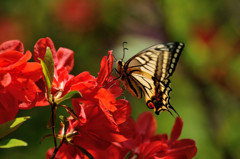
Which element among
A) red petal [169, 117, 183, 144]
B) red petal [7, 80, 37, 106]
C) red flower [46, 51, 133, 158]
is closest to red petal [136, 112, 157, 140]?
red petal [169, 117, 183, 144]

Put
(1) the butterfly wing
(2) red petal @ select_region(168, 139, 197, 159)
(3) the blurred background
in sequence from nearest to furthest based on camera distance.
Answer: (2) red petal @ select_region(168, 139, 197, 159) → (1) the butterfly wing → (3) the blurred background

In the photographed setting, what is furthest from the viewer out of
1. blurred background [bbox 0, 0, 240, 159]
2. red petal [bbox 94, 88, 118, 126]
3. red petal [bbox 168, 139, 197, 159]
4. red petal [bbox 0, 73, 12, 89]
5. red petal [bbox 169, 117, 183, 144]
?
blurred background [bbox 0, 0, 240, 159]

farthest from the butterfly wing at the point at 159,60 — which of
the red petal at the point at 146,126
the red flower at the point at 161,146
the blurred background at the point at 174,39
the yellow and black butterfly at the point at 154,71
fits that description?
the blurred background at the point at 174,39

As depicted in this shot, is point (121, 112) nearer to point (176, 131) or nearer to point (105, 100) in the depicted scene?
point (105, 100)

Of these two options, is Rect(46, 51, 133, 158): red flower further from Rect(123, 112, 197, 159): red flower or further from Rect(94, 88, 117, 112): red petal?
Rect(123, 112, 197, 159): red flower

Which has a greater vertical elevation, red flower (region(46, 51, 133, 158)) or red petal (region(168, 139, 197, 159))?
red flower (region(46, 51, 133, 158))

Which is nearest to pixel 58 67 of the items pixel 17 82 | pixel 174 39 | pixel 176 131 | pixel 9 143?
pixel 17 82

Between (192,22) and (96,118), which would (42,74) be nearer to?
(96,118)

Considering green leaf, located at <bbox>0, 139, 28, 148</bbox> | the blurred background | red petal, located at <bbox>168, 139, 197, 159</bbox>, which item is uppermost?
green leaf, located at <bbox>0, 139, 28, 148</bbox>
